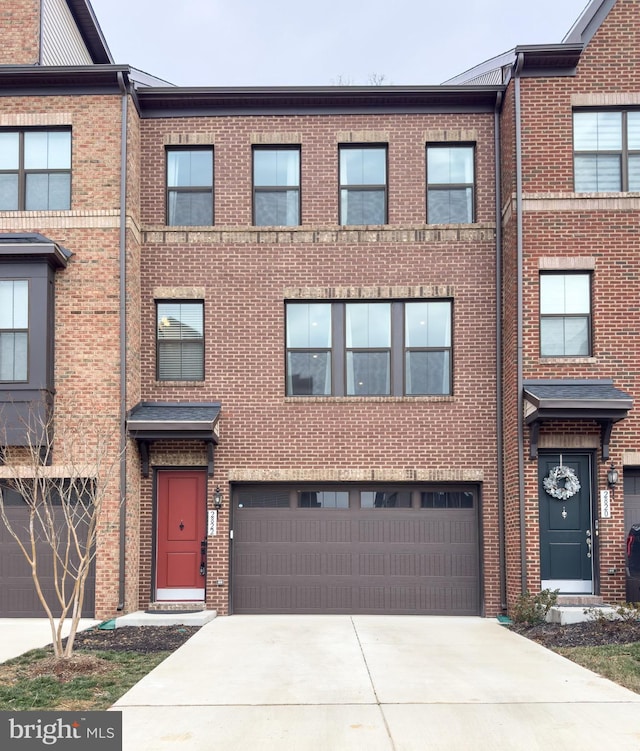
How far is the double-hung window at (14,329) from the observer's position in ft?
45.3

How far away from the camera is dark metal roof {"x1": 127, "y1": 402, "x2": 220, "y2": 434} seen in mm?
13836

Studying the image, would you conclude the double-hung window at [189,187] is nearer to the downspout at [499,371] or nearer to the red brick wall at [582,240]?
the downspout at [499,371]

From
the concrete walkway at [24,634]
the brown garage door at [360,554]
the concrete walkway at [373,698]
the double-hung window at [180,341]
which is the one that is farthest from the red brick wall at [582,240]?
the concrete walkway at [24,634]

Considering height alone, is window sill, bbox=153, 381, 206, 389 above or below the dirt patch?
above

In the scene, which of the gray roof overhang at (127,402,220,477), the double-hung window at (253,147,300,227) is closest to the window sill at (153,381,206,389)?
the gray roof overhang at (127,402,220,477)

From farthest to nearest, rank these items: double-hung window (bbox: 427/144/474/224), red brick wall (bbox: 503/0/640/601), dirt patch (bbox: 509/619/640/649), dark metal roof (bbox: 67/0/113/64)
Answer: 1. dark metal roof (bbox: 67/0/113/64)
2. double-hung window (bbox: 427/144/474/224)
3. red brick wall (bbox: 503/0/640/601)
4. dirt patch (bbox: 509/619/640/649)

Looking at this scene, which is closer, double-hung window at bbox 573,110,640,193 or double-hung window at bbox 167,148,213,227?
double-hung window at bbox 573,110,640,193

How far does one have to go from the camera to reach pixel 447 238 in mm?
15047

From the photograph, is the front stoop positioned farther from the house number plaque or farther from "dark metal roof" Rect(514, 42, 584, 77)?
"dark metal roof" Rect(514, 42, 584, 77)

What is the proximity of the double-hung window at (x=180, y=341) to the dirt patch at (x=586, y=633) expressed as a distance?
722 centimetres

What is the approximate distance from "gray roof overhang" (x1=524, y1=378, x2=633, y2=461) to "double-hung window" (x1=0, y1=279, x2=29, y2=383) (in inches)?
334

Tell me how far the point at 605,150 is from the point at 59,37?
11132 mm

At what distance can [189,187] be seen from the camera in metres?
15.4

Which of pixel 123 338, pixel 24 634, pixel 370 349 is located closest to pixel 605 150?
pixel 370 349
